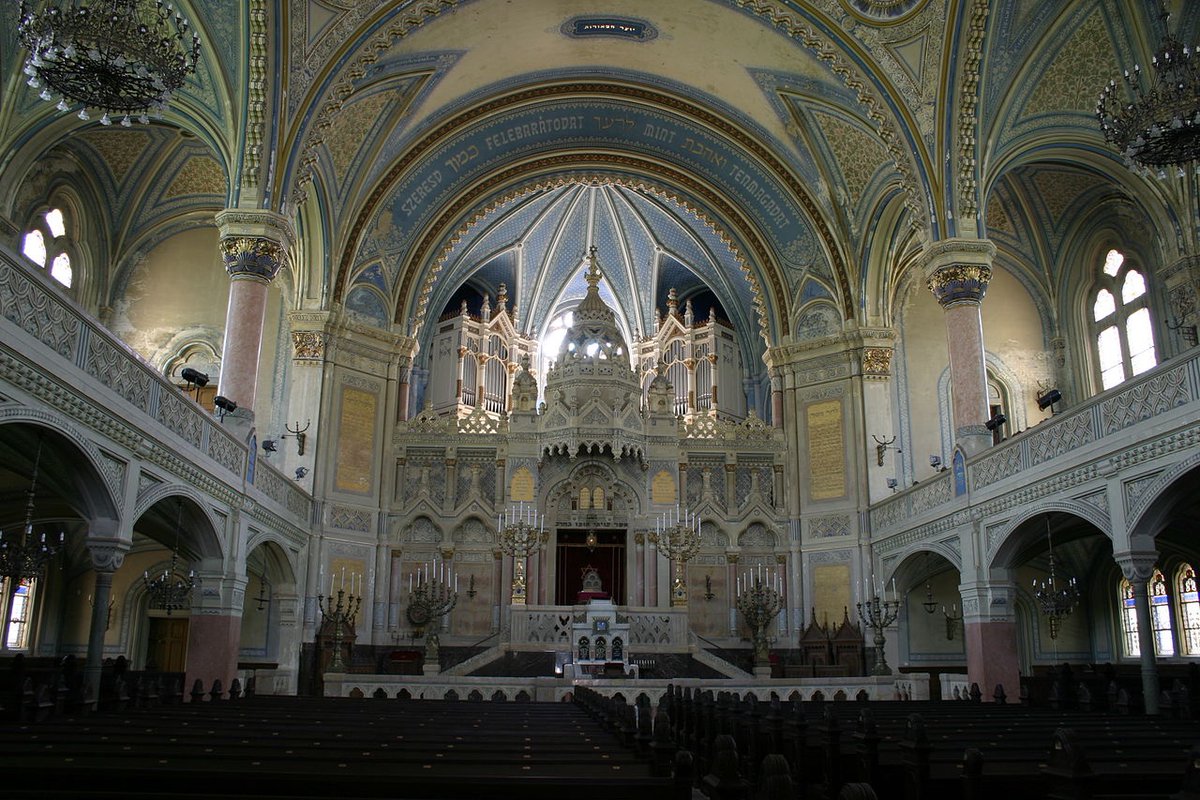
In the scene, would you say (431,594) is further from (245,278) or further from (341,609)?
(245,278)

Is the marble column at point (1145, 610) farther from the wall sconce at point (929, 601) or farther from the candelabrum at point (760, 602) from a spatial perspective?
the wall sconce at point (929, 601)

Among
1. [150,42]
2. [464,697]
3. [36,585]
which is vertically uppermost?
[150,42]

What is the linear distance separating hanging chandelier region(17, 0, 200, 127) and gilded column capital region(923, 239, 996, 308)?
44.5 ft

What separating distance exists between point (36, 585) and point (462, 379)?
13291 mm

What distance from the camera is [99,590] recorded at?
42.5 feet

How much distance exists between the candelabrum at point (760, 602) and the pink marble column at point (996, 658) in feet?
17.8

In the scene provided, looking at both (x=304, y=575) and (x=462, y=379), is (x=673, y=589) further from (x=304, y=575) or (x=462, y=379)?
(x=462, y=379)

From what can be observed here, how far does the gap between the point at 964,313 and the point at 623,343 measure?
32.7ft

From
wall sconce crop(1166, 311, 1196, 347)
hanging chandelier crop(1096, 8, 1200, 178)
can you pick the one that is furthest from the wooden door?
wall sconce crop(1166, 311, 1196, 347)

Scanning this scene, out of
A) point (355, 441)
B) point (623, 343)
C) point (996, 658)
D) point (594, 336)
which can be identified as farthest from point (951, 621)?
point (355, 441)

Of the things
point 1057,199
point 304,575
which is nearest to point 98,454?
point 304,575

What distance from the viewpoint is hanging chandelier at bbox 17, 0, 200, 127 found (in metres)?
11.5

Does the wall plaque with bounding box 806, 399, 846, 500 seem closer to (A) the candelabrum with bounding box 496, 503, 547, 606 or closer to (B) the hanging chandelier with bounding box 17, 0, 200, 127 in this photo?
(A) the candelabrum with bounding box 496, 503, 547, 606

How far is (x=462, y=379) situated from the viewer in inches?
1230
